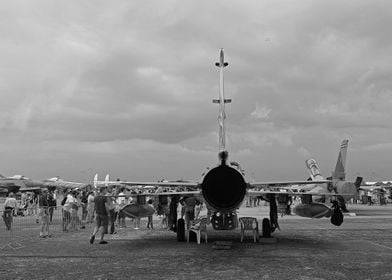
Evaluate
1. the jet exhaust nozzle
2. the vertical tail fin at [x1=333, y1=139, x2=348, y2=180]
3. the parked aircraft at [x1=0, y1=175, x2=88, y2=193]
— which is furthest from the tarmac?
the parked aircraft at [x1=0, y1=175, x2=88, y2=193]

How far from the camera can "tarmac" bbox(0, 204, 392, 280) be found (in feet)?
24.9

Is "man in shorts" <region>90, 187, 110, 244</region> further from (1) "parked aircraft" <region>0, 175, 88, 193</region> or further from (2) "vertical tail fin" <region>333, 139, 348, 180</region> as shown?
(1) "parked aircraft" <region>0, 175, 88, 193</region>

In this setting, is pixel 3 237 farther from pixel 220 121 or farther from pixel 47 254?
pixel 220 121

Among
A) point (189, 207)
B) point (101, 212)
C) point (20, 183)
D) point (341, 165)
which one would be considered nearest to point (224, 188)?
point (189, 207)

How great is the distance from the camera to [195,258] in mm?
9484

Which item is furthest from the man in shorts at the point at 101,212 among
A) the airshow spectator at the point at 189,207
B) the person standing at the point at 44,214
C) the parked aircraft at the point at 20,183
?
the parked aircraft at the point at 20,183

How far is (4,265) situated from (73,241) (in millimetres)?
4140

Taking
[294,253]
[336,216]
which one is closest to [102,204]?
[294,253]

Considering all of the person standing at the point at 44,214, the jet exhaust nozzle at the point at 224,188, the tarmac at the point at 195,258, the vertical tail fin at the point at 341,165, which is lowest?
the tarmac at the point at 195,258

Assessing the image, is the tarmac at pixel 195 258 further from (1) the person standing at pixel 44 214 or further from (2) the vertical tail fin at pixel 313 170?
(2) the vertical tail fin at pixel 313 170

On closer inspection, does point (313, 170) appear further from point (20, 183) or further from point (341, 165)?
point (20, 183)

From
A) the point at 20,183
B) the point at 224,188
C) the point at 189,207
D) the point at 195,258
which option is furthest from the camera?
the point at 20,183

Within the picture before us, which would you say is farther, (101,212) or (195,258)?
(101,212)

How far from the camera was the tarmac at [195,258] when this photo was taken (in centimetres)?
760
